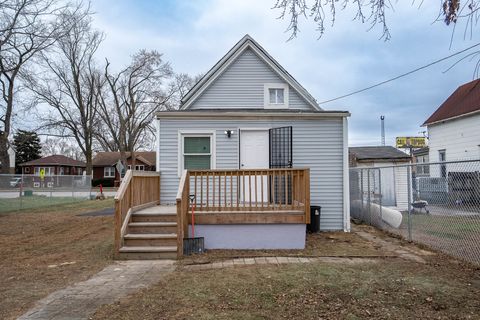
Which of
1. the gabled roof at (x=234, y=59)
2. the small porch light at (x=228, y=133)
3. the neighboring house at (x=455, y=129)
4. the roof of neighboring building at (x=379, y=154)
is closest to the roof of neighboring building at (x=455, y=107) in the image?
the neighboring house at (x=455, y=129)

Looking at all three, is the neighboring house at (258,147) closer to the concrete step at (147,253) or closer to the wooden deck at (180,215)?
the wooden deck at (180,215)

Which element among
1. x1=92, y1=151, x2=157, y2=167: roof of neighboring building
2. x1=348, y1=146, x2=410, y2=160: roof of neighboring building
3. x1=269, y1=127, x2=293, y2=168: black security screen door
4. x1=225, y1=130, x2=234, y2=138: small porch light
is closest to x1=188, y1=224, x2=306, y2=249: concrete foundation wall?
x1=269, y1=127, x2=293, y2=168: black security screen door

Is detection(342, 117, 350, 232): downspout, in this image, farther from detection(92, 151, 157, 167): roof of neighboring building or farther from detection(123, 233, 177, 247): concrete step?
detection(92, 151, 157, 167): roof of neighboring building

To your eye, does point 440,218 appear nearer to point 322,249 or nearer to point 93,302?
point 322,249

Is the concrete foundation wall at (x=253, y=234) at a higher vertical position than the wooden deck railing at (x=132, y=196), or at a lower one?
lower

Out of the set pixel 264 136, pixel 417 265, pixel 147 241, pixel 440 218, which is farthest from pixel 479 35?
pixel 264 136

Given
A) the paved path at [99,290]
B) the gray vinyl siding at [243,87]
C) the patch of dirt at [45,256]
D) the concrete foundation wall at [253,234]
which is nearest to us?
the paved path at [99,290]

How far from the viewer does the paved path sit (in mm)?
3674

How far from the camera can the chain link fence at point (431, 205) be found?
559 centimetres

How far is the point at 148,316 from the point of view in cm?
351

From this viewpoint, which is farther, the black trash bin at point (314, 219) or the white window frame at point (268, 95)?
the white window frame at point (268, 95)

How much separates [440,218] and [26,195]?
1803 cm

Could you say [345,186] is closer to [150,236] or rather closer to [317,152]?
[317,152]

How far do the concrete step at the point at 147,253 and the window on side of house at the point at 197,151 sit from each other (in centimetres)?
309
